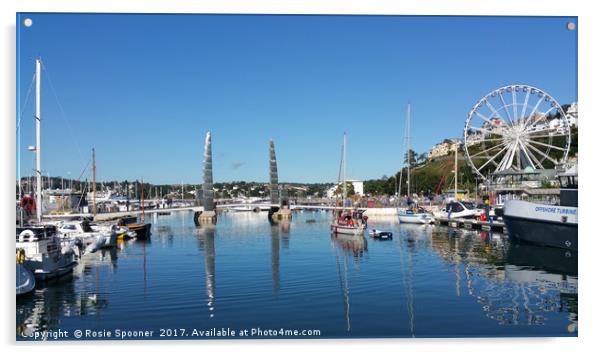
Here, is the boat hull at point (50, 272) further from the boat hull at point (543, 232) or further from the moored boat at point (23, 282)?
the boat hull at point (543, 232)

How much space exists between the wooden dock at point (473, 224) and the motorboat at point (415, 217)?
1.35 metres

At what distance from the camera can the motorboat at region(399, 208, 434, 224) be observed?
53838mm

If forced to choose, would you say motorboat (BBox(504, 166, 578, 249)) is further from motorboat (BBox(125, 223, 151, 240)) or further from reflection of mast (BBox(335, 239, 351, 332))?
motorboat (BBox(125, 223, 151, 240))

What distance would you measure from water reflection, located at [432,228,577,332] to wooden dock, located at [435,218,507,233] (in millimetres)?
9097

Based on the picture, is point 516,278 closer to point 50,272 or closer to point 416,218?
point 50,272

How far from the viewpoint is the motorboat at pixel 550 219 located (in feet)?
75.4

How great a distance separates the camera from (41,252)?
752 inches

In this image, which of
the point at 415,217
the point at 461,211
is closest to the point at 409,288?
the point at 461,211

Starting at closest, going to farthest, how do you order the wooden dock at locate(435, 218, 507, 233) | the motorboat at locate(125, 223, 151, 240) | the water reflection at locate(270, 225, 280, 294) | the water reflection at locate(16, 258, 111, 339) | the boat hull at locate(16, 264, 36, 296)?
the water reflection at locate(16, 258, 111, 339), the boat hull at locate(16, 264, 36, 296), the water reflection at locate(270, 225, 280, 294), the wooden dock at locate(435, 218, 507, 233), the motorboat at locate(125, 223, 151, 240)

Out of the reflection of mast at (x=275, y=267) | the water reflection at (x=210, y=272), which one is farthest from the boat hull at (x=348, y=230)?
the water reflection at (x=210, y=272)

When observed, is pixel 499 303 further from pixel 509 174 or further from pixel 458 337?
pixel 509 174

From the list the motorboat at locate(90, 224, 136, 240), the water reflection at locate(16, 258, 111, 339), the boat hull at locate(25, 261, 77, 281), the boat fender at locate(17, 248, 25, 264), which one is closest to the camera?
the water reflection at locate(16, 258, 111, 339)

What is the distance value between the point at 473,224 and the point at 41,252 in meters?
36.1

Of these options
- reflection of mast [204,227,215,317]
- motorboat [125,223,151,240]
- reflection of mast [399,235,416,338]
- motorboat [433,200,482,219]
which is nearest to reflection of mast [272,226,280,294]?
reflection of mast [204,227,215,317]
